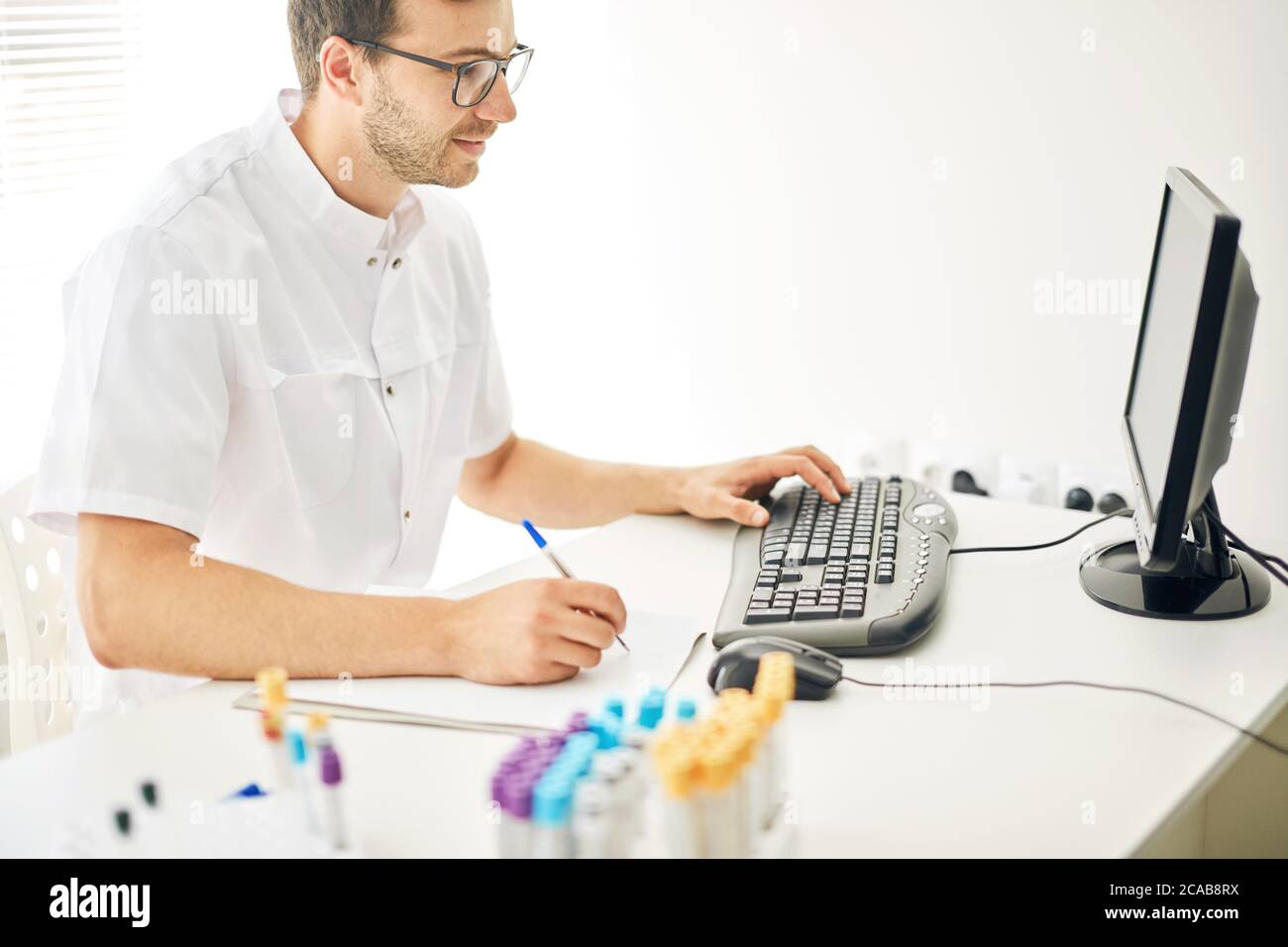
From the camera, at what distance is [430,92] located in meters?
1.40

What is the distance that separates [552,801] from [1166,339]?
0.82 meters

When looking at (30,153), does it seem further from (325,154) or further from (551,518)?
(551,518)

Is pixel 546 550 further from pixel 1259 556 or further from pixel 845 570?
pixel 1259 556

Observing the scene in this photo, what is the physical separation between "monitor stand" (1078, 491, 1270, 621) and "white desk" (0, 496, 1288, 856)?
17 millimetres

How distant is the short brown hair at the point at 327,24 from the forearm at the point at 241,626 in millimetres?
628

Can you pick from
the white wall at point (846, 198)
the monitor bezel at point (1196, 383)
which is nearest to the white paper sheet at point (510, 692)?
the monitor bezel at point (1196, 383)

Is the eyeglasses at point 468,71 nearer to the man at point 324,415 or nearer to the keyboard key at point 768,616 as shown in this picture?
the man at point 324,415

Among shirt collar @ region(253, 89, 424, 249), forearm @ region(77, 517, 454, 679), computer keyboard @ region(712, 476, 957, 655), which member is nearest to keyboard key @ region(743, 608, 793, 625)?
computer keyboard @ region(712, 476, 957, 655)

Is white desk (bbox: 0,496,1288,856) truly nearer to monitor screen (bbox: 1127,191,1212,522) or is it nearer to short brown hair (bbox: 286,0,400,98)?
monitor screen (bbox: 1127,191,1212,522)

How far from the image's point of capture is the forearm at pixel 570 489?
5.05 feet

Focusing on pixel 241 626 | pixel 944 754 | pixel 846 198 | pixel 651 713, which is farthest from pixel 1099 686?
pixel 846 198

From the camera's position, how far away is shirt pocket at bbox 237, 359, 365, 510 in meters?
1.32
